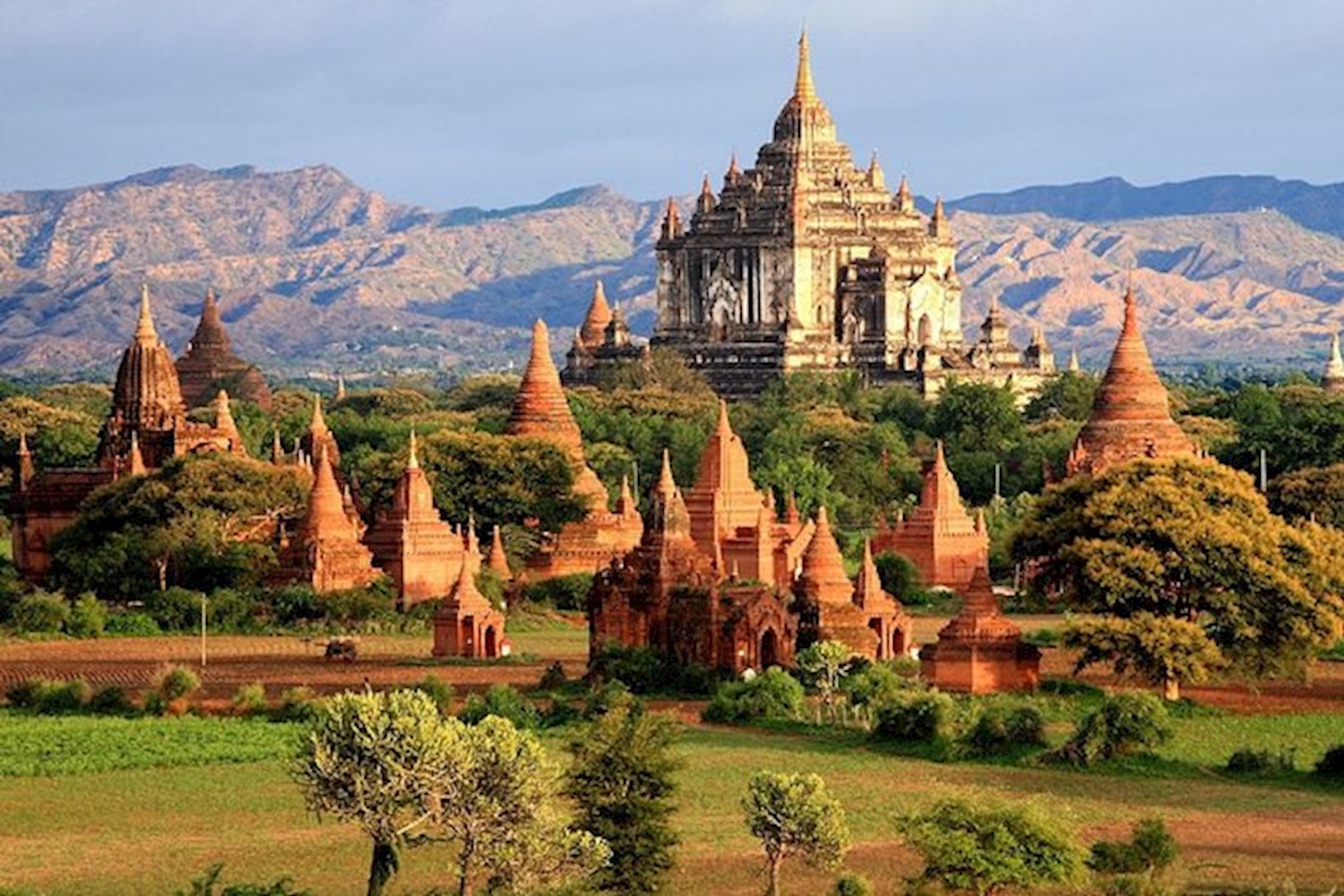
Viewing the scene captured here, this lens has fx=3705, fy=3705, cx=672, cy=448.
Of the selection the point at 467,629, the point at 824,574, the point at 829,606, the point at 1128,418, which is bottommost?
the point at 467,629

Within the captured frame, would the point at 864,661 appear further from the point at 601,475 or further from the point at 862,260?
the point at 862,260

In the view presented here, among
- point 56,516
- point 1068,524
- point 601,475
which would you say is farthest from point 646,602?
point 601,475

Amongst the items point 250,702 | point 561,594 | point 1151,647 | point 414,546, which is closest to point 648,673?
point 250,702

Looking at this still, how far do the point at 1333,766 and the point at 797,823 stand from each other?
11.3 metres

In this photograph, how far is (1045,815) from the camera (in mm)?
39375

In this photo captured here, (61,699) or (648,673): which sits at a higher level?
(648,673)

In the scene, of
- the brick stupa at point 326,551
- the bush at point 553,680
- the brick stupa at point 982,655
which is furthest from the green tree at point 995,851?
the brick stupa at point 326,551

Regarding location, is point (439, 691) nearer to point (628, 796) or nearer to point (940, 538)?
point (628, 796)

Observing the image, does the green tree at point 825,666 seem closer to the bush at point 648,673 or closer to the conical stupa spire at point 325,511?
the bush at point 648,673

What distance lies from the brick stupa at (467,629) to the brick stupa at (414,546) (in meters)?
6.38

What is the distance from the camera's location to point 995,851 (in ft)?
128

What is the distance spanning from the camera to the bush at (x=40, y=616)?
226ft

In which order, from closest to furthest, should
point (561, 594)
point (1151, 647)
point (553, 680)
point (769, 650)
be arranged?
point (1151, 647) < point (553, 680) < point (769, 650) < point (561, 594)

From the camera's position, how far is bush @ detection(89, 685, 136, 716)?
183 ft
